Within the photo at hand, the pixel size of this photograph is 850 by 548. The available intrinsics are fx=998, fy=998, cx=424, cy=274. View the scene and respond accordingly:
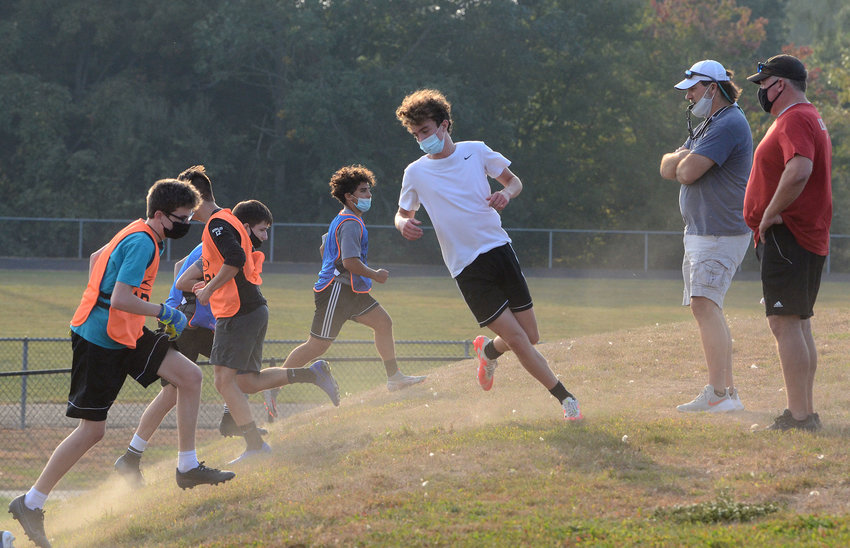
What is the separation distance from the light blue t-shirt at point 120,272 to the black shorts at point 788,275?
359 cm

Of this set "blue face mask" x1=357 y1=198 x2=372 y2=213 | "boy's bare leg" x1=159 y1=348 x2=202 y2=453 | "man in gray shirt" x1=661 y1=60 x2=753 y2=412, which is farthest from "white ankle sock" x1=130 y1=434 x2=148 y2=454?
"man in gray shirt" x1=661 y1=60 x2=753 y2=412

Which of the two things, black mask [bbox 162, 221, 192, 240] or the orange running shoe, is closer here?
black mask [bbox 162, 221, 192, 240]

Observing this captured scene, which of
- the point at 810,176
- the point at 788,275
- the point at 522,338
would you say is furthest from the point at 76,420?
the point at 810,176

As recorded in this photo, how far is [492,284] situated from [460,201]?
1.88 ft

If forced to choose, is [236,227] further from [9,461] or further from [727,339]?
[9,461]

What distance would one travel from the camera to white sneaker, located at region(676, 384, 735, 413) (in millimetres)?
6652

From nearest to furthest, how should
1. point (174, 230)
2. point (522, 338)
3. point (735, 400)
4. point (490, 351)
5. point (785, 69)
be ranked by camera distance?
point (785, 69) → point (174, 230) → point (522, 338) → point (735, 400) → point (490, 351)

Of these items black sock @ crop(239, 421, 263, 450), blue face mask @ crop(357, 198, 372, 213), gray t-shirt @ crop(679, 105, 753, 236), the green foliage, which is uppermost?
gray t-shirt @ crop(679, 105, 753, 236)

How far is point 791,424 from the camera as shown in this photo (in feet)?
19.4

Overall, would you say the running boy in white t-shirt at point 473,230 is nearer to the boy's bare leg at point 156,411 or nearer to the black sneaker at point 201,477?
the black sneaker at point 201,477

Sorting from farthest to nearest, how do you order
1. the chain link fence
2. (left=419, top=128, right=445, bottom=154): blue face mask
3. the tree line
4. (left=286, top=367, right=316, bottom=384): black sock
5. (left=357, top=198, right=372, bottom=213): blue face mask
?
the tree line
the chain link fence
(left=357, top=198, right=372, bottom=213): blue face mask
(left=286, top=367, right=316, bottom=384): black sock
(left=419, top=128, right=445, bottom=154): blue face mask

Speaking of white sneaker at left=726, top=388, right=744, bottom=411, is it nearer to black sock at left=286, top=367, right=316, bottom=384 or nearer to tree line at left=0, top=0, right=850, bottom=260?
black sock at left=286, top=367, right=316, bottom=384

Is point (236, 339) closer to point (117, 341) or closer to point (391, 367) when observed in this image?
point (117, 341)

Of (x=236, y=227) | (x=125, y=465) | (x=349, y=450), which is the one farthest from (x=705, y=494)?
(x=125, y=465)
